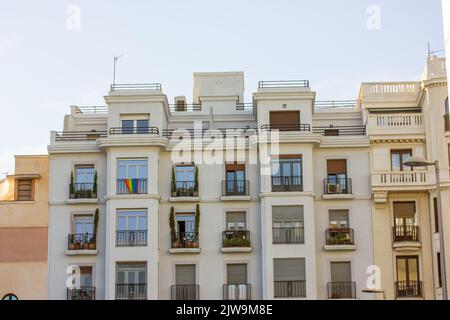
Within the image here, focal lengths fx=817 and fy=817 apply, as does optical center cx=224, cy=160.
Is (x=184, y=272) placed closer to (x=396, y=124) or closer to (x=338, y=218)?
(x=338, y=218)

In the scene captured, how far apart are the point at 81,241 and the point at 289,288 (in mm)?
11434

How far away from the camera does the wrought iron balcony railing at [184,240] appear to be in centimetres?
4357

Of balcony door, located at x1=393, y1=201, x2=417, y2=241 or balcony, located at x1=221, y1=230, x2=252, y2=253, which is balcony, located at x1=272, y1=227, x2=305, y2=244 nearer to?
balcony, located at x1=221, y1=230, x2=252, y2=253

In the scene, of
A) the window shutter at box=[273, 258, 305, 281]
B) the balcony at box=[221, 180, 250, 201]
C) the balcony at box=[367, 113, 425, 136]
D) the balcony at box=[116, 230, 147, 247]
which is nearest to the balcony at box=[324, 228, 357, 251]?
the window shutter at box=[273, 258, 305, 281]

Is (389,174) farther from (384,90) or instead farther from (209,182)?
(209,182)

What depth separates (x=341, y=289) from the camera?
42719mm

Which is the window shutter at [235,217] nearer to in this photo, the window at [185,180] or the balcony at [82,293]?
the window at [185,180]

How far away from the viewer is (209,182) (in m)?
44.9

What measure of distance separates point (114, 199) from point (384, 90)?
16.7 m

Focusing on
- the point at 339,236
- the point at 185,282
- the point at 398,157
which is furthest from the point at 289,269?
the point at 398,157

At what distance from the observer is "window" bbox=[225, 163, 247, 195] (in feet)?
146

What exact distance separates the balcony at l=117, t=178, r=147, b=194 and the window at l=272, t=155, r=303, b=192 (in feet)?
23.0
